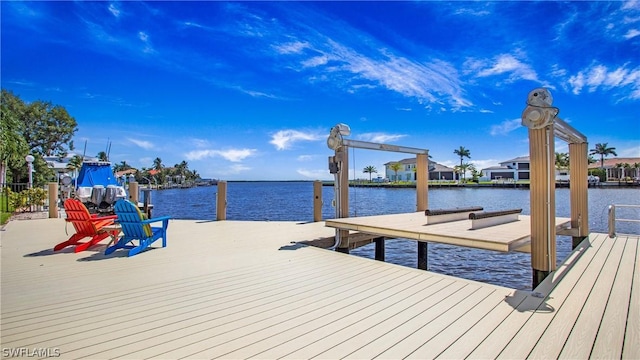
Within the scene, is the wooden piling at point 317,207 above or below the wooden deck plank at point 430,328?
above

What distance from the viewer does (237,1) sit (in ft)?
29.5

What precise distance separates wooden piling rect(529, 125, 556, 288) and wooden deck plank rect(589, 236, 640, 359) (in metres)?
0.66

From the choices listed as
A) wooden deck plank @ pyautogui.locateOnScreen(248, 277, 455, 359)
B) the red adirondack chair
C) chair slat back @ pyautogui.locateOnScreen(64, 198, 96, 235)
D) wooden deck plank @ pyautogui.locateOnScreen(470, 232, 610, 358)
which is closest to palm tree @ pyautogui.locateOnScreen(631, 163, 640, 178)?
wooden deck plank @ pyautogui.locateOnScreen(470, 232, 610, 358)

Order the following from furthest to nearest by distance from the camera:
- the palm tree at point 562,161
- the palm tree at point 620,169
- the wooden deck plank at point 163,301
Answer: the palm tree at point 562,161, the palm tree at point 620,169, the wooden deck plank at point 163,301

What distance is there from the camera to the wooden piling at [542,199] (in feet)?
12.1

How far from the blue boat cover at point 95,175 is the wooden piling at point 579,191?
15476mm

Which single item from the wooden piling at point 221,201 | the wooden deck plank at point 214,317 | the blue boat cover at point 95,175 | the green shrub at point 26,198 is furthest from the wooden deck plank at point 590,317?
the green shrub at point 26,198

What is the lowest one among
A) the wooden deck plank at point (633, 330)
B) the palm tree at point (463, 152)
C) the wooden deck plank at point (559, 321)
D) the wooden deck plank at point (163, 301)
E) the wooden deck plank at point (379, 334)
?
the wooden deck plank at point (633, 330)

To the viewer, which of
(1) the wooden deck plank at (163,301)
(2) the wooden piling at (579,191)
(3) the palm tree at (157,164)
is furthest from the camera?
(3) the palm tree at (157,164)

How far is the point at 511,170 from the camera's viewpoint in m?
72.0

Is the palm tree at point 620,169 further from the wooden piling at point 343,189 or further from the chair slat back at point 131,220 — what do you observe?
the chair slat back at point 131,220

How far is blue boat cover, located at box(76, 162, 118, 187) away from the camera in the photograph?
488 inches

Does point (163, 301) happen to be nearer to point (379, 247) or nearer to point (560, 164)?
point (379, 247)

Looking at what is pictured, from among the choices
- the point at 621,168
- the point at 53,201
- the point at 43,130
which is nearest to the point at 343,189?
the point at 53,201
